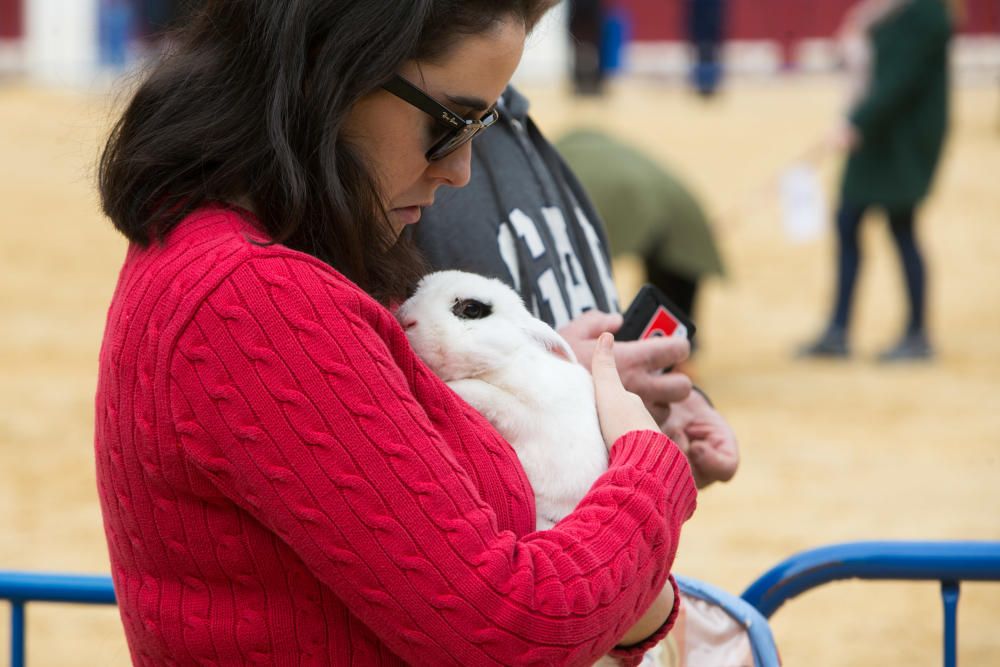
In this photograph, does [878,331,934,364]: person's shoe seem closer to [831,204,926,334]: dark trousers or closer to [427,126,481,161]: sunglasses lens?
[831,204,926,334]: dark trousers

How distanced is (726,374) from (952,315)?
7.14ft

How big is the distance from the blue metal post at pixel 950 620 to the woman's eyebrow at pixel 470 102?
0.99 metres

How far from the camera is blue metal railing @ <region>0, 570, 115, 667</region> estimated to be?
76.9 inches

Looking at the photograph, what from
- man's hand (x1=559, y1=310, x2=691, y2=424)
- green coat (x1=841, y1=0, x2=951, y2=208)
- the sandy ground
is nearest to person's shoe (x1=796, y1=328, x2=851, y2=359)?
the sandy ground

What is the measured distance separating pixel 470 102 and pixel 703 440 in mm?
722

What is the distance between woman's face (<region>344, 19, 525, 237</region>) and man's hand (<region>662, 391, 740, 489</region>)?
2.02ft

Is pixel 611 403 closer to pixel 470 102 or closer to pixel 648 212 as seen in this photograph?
pixel 470 102

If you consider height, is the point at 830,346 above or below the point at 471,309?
below

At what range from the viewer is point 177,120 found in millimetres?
1307

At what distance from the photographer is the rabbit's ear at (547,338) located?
5.33ft

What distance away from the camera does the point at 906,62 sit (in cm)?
713

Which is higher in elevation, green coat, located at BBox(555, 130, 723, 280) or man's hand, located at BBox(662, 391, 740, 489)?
man's hand, located at BBox(662, 391, 740, 489)

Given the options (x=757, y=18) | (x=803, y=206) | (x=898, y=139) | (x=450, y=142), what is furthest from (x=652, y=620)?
(x=757, y=18)

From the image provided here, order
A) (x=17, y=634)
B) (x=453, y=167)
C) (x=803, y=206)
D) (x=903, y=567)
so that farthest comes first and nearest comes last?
(x=803, y=206) → (x=17, y=634) → (x=903, y=567) → (x=453, y=167)
